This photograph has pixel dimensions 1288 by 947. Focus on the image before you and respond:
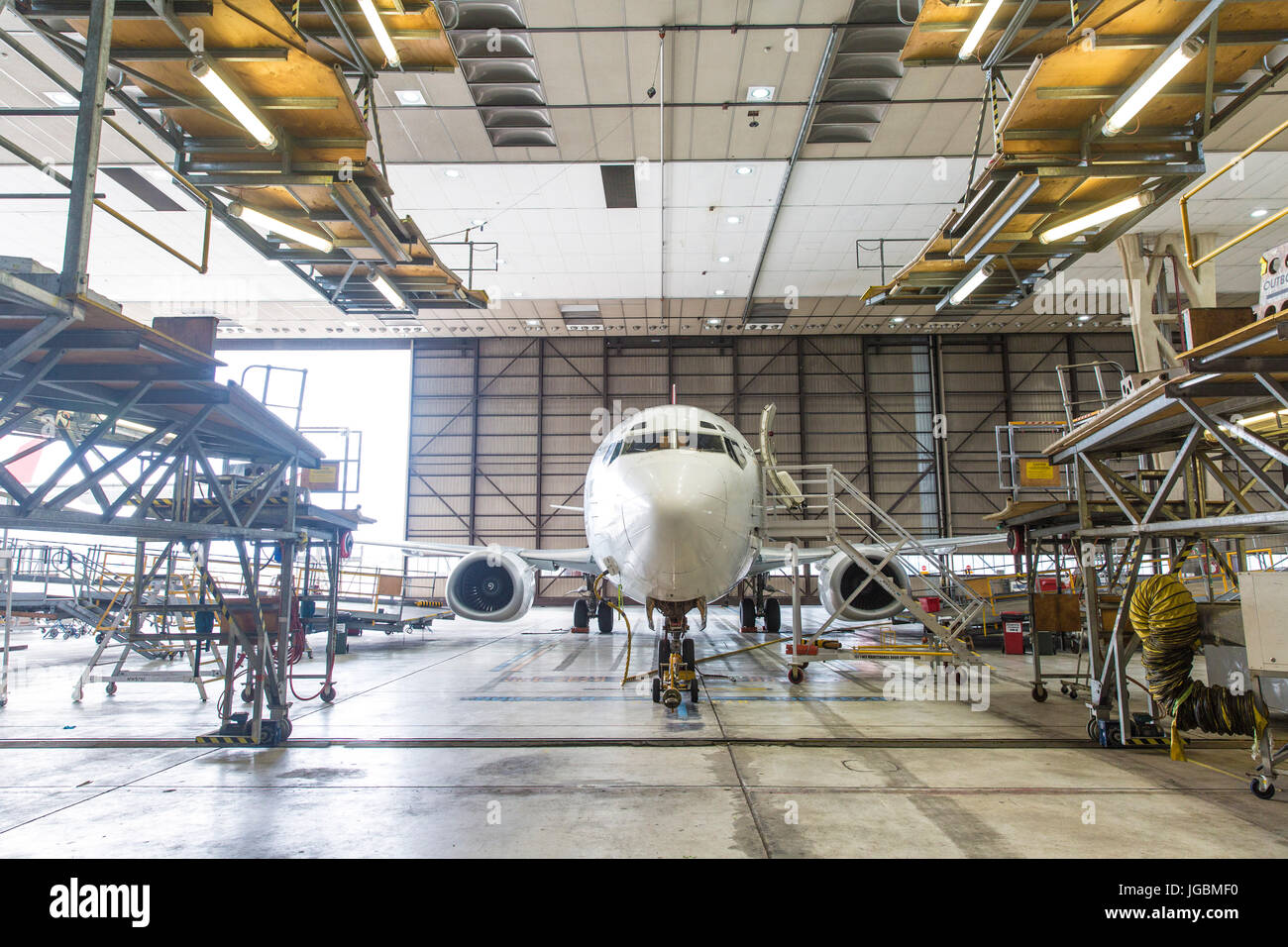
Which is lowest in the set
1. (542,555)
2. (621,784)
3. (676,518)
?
(621,784)

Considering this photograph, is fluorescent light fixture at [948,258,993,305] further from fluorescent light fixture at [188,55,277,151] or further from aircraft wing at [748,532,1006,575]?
fluorescent light fixture at [188,55,277,151]

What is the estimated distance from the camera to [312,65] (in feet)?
21.3

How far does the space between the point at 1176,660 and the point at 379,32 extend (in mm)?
10615

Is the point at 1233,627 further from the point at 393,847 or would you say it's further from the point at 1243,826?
the point at 393,847

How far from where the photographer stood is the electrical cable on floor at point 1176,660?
5.51 metres

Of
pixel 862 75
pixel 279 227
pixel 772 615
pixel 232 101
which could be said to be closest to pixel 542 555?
pixel 772 615

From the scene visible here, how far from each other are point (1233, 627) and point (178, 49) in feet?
37.0

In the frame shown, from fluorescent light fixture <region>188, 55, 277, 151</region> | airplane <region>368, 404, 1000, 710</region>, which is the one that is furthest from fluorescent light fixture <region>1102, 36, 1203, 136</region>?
fluorescent light fixture <region>188, 55, 277, 151</region>

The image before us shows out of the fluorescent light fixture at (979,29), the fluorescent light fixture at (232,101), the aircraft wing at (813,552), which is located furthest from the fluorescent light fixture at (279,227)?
the aircraft wing at (813,552)

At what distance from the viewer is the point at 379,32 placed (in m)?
7.67

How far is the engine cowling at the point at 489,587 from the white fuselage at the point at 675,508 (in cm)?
438

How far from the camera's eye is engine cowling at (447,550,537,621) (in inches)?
520

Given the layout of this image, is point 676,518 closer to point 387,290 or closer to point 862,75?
point 387,290

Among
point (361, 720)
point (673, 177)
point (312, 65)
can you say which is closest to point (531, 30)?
point (673, 177)
